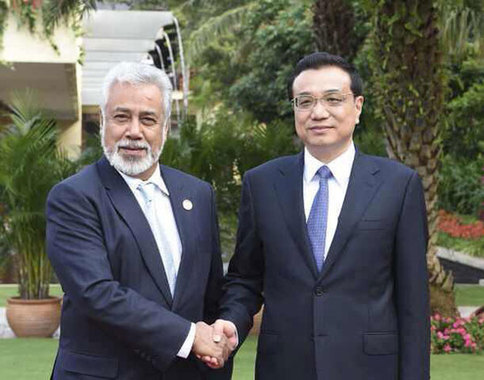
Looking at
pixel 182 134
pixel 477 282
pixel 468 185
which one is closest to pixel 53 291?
pixel 182 134

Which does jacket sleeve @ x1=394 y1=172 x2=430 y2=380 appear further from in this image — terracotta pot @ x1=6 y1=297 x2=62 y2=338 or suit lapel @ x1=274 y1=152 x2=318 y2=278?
terracotta pot @ x1=6 y1=297 x2=62 y2=338

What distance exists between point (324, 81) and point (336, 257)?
0.64 m

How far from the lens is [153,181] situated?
3152 millimetres

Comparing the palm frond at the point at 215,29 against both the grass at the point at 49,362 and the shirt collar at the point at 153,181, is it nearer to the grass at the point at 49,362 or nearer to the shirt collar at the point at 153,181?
the grass at the point at 49,362

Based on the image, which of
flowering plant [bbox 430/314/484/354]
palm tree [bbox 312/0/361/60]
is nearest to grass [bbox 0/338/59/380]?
flowering plant [bbox 430/314/484/354]

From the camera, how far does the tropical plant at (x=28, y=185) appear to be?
9.24 metres

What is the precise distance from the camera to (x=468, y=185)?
2375 centimetres

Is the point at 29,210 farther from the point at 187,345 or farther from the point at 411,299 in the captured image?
the point at 411,299

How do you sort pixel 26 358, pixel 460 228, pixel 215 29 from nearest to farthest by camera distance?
pixel 26 358
pixel 460 228
pixel 215 29

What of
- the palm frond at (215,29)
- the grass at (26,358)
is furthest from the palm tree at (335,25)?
the palm frond at (215,29)

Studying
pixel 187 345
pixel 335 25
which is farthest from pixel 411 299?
pixel 335 25

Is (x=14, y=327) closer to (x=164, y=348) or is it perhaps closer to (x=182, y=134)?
(x=182, y=134)

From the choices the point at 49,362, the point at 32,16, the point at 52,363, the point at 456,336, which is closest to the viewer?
the point at 52,363

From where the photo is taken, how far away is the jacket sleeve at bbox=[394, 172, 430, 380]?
3113mm
